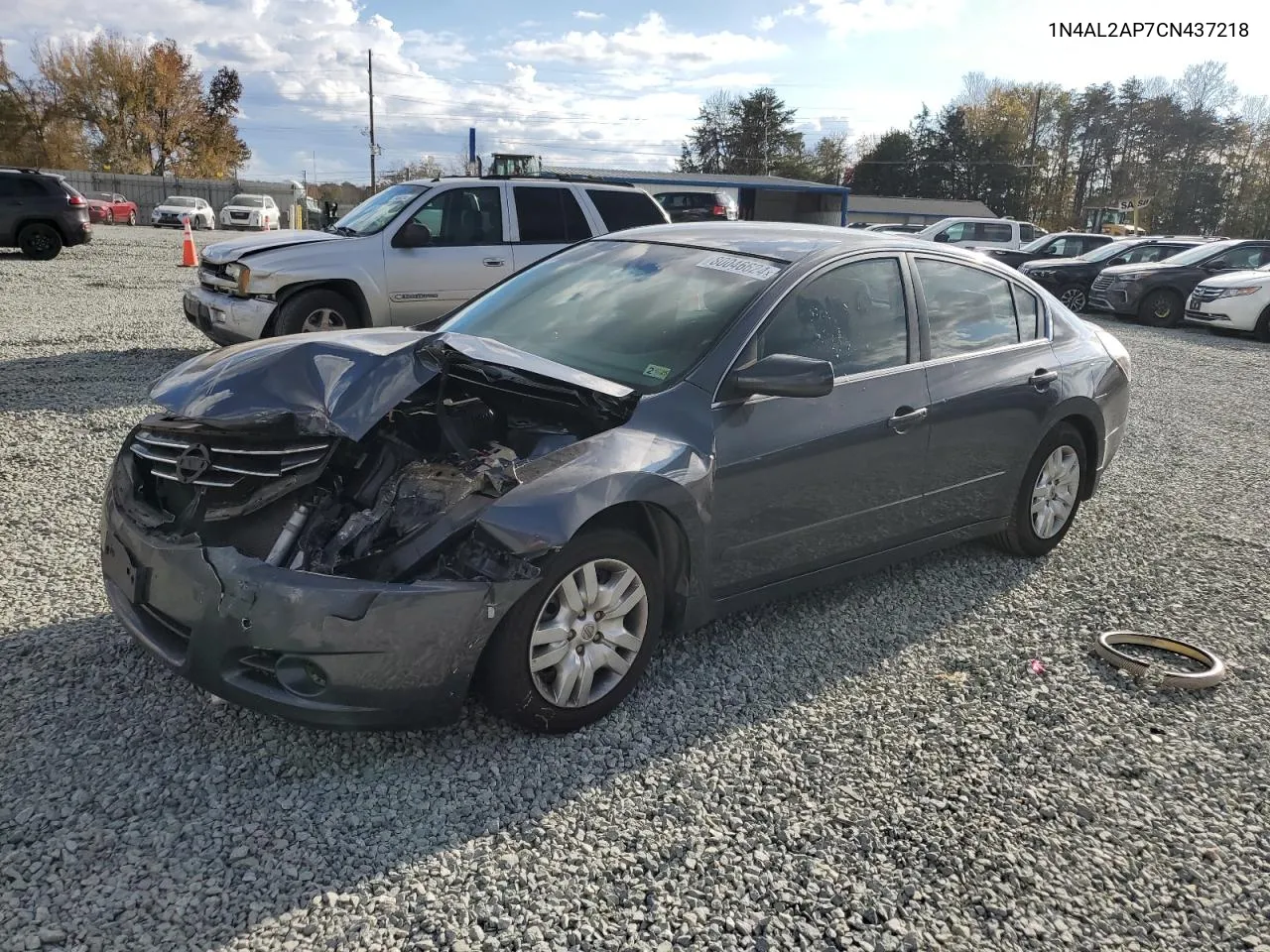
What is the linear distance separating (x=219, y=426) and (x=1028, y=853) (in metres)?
2.84

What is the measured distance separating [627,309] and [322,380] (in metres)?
1.34

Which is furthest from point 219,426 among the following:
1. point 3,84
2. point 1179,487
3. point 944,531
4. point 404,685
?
point 3,84

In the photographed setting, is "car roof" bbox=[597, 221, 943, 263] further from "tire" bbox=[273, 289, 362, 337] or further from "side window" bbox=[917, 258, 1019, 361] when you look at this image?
"tire" bbox=[273, 289, 362, 337]

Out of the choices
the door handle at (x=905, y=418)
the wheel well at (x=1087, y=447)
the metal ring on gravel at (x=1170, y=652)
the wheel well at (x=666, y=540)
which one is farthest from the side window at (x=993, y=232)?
the wheel well at (x=666, y=540)

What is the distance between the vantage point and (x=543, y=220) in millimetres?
9375

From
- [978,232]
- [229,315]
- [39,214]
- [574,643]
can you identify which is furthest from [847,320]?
[978,232]

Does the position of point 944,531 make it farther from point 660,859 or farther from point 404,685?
point 404,685

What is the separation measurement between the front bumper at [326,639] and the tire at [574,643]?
0.30 feet

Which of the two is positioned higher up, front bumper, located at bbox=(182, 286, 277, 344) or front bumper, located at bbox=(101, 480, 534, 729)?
front bumper, located at bbox=(182, 286, 277, 344)

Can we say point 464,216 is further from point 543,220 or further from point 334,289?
point 334,289

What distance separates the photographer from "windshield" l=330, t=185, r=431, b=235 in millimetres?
8969

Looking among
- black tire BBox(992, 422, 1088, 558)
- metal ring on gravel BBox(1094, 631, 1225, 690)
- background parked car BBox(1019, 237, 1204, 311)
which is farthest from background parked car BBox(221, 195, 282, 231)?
metal ring on gravel BBox(1094, 631, 1225, 690)

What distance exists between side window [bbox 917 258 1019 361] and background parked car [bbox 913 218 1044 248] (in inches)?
831

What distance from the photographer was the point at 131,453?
3.44m
